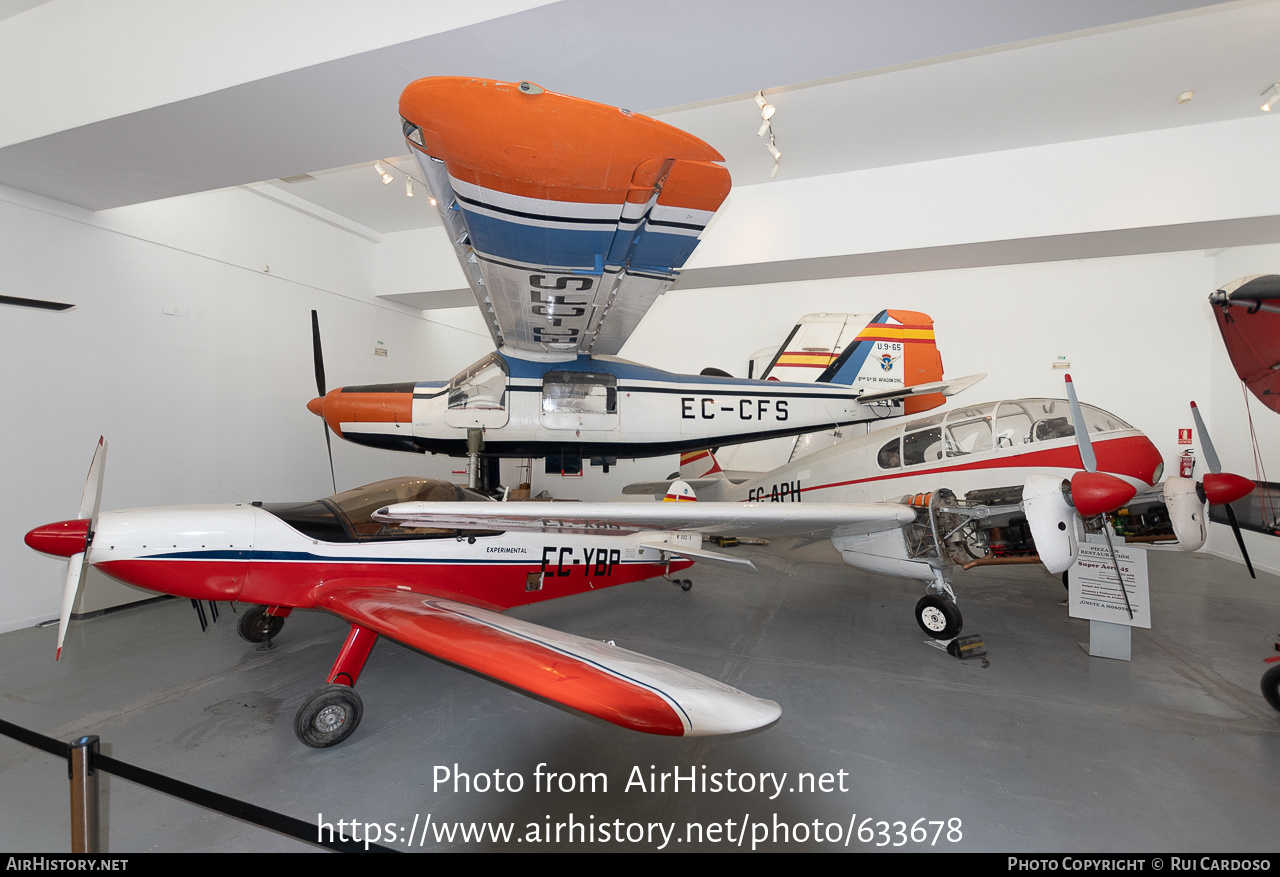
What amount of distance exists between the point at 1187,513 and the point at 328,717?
5421 millimetres

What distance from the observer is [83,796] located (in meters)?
1.41

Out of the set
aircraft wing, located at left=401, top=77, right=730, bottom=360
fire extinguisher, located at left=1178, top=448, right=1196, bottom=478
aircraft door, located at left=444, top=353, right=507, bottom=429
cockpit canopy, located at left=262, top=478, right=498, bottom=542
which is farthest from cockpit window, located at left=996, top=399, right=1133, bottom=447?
fire extinguisher, located at left=1178, top=448, right=1196, bottom=478

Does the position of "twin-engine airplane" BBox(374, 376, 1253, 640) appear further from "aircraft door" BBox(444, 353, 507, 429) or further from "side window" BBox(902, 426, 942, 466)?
"aircraft door" BBox(444, 353, 507, 429)

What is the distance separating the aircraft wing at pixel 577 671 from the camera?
1.69m

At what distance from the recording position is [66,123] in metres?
3.49

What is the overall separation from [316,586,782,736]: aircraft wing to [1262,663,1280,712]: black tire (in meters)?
3.50

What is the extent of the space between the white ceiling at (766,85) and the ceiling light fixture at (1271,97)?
9 centimetres

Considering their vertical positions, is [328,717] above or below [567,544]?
below

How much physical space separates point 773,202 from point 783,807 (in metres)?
6.51

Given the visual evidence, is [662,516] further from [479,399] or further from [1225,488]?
[1225,488]

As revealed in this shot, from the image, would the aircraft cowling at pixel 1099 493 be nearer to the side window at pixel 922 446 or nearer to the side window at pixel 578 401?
the side window at pixel 922 446

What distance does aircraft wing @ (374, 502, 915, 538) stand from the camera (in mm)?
2779

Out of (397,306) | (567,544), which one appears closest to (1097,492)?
(567,544)
